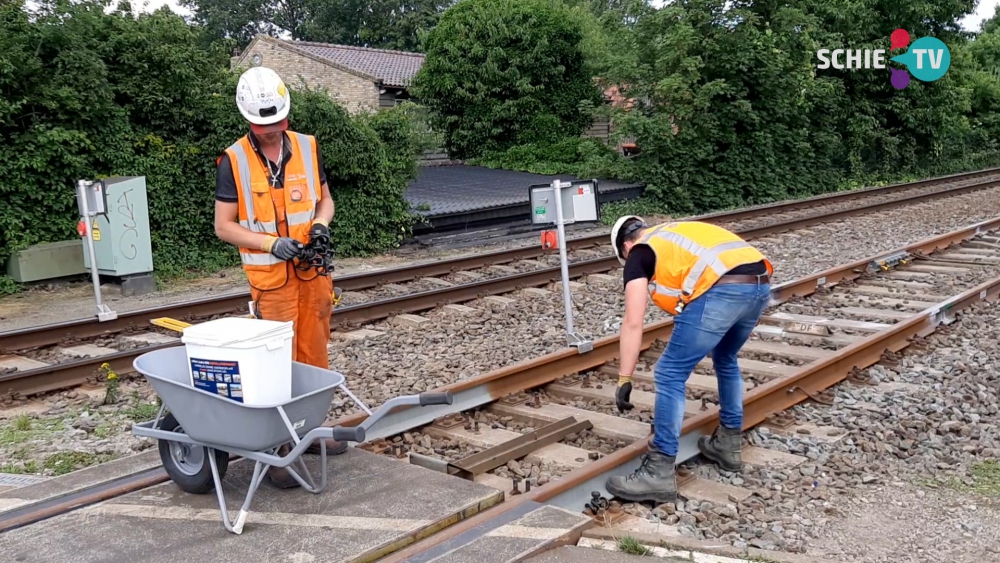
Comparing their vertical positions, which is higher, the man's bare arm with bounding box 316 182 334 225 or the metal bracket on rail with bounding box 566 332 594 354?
the man's bare arm with bounding box 316 182 334 225

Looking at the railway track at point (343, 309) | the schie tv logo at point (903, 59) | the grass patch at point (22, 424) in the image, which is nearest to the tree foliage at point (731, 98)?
the schie tv logo at point (903, 59)

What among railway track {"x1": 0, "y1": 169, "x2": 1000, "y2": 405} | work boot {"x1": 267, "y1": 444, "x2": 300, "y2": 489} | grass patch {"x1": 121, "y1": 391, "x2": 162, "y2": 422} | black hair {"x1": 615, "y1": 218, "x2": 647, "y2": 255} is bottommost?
grass patch {"x1": 121, "y1": 391, "x2": 162, "y2": 422}

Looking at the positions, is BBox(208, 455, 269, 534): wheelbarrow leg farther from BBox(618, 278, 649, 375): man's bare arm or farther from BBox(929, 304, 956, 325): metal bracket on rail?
BBox(929, 304, 956, 325): metal bracket on rail

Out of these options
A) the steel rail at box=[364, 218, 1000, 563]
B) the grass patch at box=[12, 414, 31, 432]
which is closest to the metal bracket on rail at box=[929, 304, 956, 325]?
the steel rail at box=[364, 218, 1000, 563]

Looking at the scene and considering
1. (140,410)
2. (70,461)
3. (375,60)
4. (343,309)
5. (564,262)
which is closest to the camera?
(70,461)

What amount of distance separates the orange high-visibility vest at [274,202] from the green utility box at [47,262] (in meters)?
8.61

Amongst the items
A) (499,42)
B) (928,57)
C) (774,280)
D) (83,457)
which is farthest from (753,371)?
(928,57)

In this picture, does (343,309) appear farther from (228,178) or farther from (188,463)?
(188,463)

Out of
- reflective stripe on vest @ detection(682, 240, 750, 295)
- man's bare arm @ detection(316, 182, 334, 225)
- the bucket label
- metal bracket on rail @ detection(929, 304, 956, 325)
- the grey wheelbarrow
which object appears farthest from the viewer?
metal bracket on rail @ detection(929, 304, 956, 325)

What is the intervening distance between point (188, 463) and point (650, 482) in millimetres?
2358

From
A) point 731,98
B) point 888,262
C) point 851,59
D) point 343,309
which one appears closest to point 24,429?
point 343,309

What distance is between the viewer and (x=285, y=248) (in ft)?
14.3

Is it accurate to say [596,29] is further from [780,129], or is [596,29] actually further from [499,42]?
[780,129]

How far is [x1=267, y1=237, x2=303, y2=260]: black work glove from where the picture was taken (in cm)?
436
